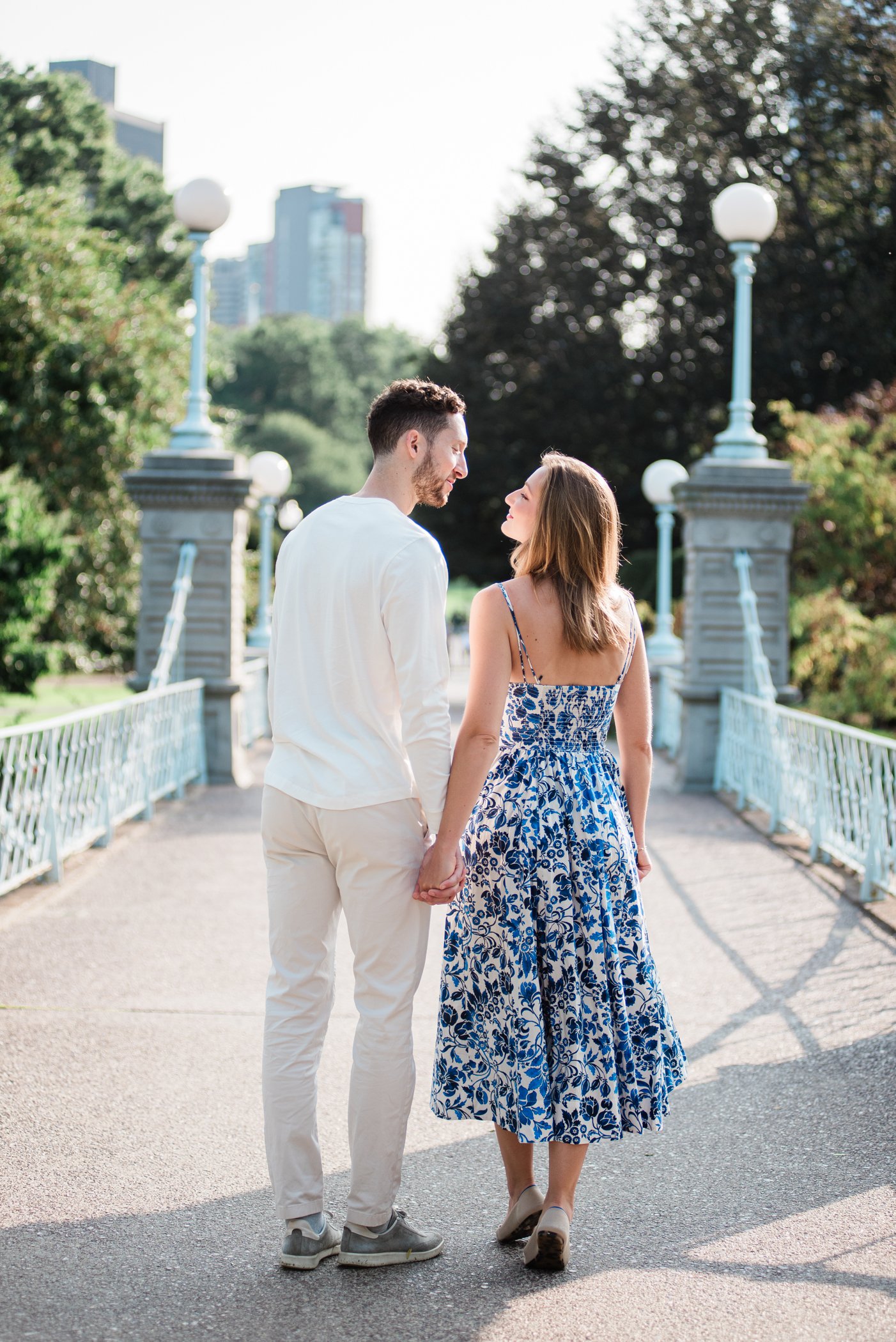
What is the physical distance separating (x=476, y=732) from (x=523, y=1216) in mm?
1129

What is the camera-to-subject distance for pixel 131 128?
35938mm

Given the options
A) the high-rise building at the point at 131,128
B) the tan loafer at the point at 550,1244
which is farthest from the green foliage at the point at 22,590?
the high-rise building at the point at 131,128

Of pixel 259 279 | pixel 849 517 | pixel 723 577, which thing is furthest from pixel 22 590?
pixel 259 279

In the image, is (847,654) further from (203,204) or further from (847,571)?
(203,204)

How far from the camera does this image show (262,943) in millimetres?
5883

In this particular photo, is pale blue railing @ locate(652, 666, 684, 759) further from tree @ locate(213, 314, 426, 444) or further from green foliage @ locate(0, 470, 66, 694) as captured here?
tree @ locate(213, 314, 426, 444)

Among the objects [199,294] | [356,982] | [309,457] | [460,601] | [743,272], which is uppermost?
[309,457]

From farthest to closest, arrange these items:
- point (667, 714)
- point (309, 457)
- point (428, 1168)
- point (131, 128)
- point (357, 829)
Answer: point (309, 457)
point (131, 128)
point (667, 714)
point (428, 1168)
point (357, 829)

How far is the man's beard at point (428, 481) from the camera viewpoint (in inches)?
120

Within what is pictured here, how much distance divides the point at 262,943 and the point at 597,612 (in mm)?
3360

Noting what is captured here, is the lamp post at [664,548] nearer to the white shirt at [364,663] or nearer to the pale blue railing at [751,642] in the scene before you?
the pale blue railing at [751,642]

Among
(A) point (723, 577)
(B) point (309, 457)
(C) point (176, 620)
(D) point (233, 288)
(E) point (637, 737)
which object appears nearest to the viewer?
(E) point (637, 737)

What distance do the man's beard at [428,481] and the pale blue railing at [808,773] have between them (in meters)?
4.11

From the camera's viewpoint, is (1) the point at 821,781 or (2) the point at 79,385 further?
(2) the point at 79,385
